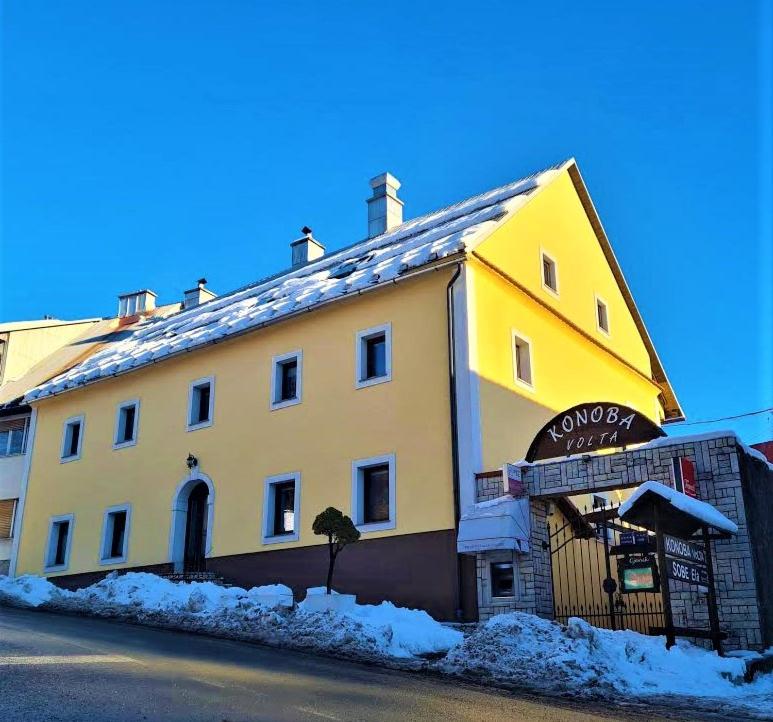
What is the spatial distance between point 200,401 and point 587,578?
11192 mm

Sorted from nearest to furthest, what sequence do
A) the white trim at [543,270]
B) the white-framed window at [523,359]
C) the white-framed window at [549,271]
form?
the white-framed window at [523,359], the white trim at [543,270], the white-framed window at [549,271]

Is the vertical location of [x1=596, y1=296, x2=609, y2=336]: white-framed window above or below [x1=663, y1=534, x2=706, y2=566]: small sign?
above

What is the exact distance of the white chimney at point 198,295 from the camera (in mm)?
35938

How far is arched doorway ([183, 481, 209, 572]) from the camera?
71.7 feet

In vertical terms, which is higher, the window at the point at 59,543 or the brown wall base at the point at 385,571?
the window at the point at 59,543

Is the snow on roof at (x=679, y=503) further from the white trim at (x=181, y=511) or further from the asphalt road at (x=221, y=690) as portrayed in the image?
the white trim at (x=181, y=511)

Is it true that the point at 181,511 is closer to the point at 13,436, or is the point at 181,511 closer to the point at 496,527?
the point at 13,436

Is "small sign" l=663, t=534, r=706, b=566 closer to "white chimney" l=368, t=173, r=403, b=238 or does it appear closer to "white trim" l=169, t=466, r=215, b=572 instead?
"white trim" l=169, t=466, r=215, b=572

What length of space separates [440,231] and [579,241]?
16.7 ft

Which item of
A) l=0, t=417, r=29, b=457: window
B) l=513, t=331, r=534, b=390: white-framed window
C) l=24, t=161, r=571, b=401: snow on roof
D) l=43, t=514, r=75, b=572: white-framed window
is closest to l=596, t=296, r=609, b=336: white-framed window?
l=24, t=161, r=571, b=401: snow on roof

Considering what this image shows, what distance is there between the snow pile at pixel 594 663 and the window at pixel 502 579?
2916 mm

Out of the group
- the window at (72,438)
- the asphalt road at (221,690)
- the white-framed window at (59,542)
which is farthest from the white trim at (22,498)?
the asphalt road at (221,690)

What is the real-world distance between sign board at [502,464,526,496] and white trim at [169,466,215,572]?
8926 millimetres

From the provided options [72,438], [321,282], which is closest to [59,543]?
[72,438]
